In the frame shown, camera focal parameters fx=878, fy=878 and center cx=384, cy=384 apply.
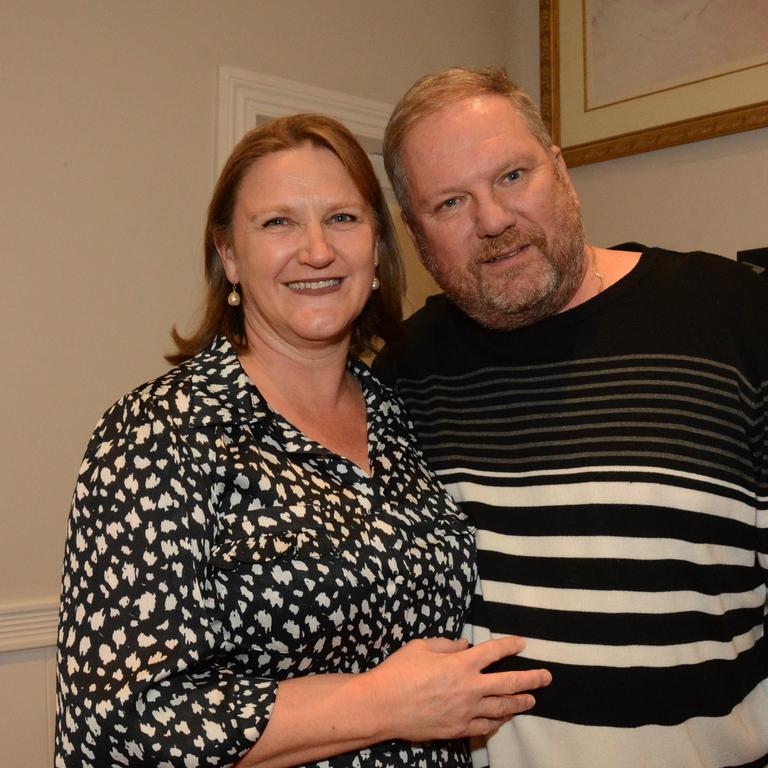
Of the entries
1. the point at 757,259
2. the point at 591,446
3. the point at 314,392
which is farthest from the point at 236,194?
the point at 757,259

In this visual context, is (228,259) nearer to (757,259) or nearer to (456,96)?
(456,96)

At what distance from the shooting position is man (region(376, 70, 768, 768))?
1.39 m

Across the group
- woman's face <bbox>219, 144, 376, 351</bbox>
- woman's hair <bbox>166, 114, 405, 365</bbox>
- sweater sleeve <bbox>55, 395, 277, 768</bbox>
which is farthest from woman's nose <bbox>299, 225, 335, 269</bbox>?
sweater sleeve <bbox>55, 395, 277, 768</bbox>

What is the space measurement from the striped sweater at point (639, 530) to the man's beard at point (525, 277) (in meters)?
0.06

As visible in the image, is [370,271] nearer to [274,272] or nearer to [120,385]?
[274,272]

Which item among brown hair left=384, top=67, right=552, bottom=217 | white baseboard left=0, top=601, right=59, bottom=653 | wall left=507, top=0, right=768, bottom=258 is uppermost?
wall left=507, top=0, right=768, bottom=258

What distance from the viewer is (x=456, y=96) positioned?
1618 millimetres

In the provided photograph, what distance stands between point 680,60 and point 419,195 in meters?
1.58

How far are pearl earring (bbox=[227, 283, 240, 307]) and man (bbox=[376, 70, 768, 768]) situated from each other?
365 millimetres

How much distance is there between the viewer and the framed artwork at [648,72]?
2.61m

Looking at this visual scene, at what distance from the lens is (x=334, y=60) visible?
2.80 metres

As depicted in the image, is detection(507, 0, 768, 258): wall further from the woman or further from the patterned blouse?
the patterned blouse

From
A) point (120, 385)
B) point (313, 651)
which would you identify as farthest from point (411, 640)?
point (120, 385)

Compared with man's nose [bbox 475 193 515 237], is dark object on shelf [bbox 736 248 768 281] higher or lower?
higher
